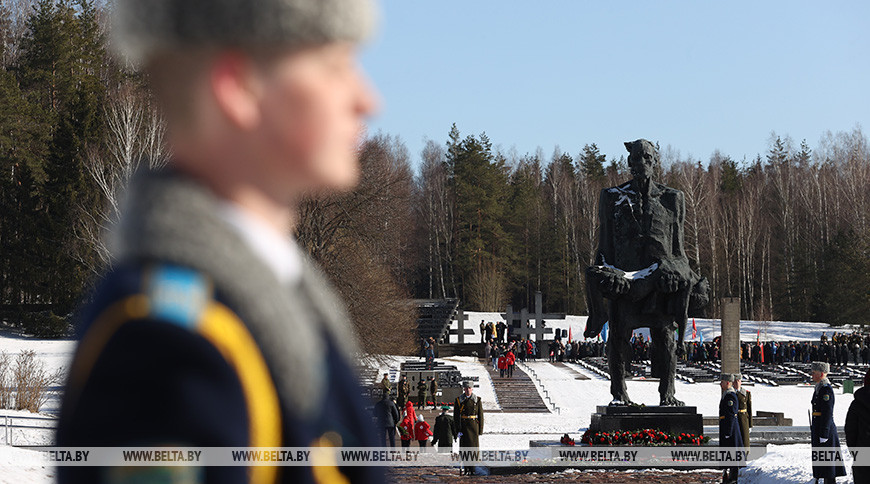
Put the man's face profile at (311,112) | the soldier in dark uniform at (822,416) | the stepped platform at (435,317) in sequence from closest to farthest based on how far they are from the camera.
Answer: the man's face profile at (311,112), the soldier in dark uniform at (822,416), the stepped platform at (435,317)

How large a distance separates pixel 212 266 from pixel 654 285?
54.7 ft

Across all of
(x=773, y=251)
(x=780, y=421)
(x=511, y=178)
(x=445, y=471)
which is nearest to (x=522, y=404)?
(x=780, y=421)

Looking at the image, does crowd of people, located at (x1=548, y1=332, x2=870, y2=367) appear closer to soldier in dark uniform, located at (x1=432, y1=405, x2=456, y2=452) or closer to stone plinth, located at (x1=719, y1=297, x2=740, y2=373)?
stone plinth, located at (x1=719, y1=297, x2=740, y2=373)

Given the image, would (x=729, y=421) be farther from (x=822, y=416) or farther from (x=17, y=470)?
(x=17, y=470)

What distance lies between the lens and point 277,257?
1.02 metres

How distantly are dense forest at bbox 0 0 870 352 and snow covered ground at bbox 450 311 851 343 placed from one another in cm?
183

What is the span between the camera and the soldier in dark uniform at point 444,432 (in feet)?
60.4

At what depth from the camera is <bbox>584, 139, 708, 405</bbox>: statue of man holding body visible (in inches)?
676

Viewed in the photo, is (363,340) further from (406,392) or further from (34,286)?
(34,286)

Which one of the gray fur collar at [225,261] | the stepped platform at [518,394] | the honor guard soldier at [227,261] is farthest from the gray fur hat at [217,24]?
the stepped platform at [518,394]

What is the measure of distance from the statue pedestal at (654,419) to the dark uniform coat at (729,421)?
2.61 m

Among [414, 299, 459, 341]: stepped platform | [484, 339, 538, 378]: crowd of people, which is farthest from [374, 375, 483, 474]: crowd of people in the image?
[414, 299, 459, 341]: stepped platform

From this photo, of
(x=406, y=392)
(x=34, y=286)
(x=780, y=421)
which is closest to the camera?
(x=780, y=421)

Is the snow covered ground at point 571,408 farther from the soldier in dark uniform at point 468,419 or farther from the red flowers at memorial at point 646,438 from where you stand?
the soldier in dark uniform at point 468,419
